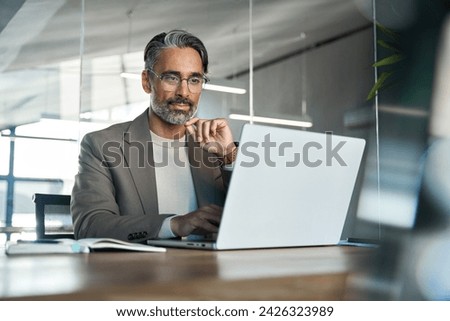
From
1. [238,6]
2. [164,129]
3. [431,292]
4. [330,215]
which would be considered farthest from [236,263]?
[238,6]

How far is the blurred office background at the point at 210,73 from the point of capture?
3961mm

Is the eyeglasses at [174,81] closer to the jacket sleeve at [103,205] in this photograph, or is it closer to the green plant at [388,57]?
the jacket sleeve at [103,205]

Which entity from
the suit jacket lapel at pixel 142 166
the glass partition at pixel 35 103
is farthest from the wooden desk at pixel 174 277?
the glass partition at pixel 35 103

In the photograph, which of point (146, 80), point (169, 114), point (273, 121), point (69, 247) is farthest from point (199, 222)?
point (273, 121)

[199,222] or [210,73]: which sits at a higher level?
[210,73]

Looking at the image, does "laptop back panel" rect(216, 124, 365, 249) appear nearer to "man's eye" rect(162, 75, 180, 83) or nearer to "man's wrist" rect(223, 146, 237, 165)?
"man's wrist" rect(223, 146, 237, 165)

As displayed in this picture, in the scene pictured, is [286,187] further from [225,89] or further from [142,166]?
[225,89]

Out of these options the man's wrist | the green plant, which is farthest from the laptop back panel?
the man's wrist

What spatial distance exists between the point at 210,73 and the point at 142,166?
2.67 m

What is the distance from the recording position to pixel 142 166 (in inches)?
80.0

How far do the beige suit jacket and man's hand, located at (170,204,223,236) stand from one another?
19 cm

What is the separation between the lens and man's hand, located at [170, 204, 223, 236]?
145 centimetres

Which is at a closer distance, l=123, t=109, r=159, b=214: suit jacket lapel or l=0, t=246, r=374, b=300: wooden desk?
l=0, t=246, r=374, b=300: wooden desk
